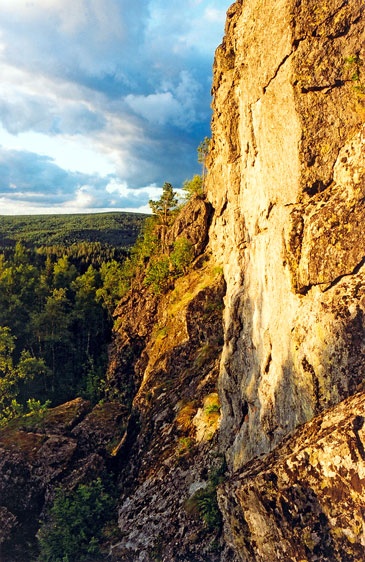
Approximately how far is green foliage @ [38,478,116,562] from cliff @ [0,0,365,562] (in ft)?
4.56

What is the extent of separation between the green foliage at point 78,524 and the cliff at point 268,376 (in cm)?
139

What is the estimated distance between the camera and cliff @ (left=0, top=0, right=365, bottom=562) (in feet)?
33.3

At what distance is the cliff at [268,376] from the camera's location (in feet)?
33.3

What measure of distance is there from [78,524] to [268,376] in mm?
19366

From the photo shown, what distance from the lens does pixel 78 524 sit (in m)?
27.2

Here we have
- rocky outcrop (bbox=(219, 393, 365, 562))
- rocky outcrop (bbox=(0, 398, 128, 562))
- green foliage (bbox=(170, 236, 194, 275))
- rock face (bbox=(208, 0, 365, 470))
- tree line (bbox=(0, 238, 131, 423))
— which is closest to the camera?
rocky outcrop (bbox=(219, 393, 365, 562))

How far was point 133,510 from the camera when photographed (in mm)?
26656

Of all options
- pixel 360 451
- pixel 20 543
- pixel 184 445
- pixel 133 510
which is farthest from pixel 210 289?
pixel 360 451

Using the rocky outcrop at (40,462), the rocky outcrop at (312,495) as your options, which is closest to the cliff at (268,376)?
the rocky outcrop at (312,495)

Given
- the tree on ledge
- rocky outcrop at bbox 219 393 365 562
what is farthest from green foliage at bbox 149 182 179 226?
rocky outcrop at bbox 219 393 365 562

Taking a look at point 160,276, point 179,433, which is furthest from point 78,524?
point 160,276

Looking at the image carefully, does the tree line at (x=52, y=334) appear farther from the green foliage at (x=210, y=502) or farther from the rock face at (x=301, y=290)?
the rock face at (x=301, y=290)

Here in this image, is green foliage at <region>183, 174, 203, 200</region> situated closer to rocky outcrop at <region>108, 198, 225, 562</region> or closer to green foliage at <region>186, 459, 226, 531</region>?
rocky outcrop at <region>108, 198, 225, 562</region>

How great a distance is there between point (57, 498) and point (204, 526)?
1379cm
